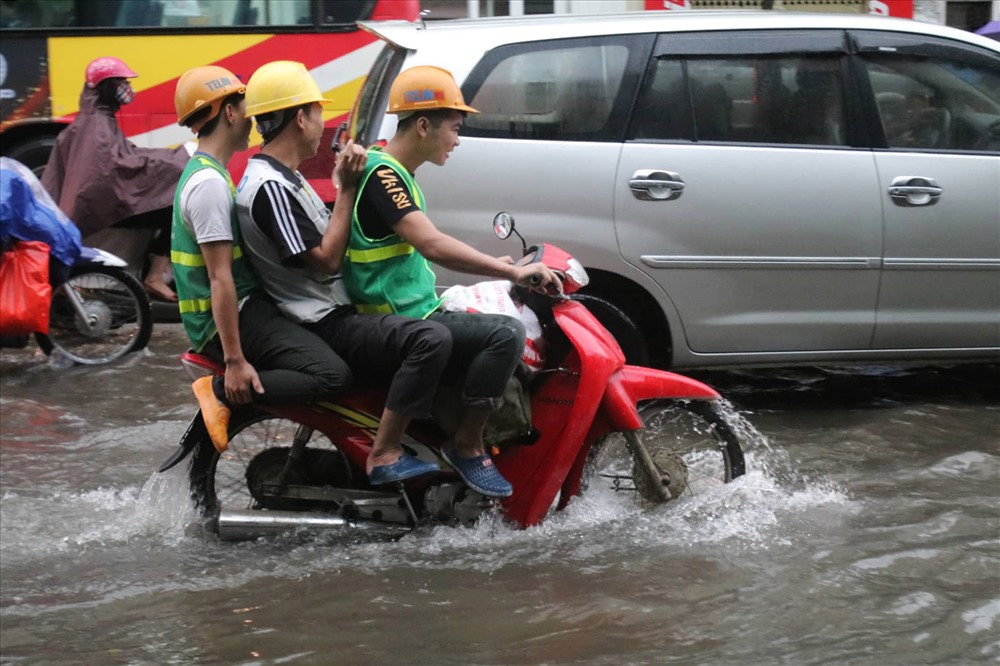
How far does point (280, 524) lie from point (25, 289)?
3420 mm

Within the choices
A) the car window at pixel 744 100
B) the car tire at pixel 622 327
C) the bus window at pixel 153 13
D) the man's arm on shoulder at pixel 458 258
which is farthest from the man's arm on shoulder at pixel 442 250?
the bus window at pixel 153 13

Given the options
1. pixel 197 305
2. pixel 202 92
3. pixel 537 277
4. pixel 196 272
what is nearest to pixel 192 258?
pixel 196 272

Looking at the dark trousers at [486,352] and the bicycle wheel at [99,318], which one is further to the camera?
the bicycle wheel at [99,318]

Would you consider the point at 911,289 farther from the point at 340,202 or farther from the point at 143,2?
the point at 143,2

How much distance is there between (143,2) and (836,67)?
5.43 meters

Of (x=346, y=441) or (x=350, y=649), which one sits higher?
(x=346, y=441)

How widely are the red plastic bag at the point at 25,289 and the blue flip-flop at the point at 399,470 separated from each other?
359 centimetres

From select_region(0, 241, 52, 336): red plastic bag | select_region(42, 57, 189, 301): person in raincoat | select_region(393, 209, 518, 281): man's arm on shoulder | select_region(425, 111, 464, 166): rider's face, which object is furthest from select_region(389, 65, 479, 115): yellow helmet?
select_region(42, 57, 189, 301): person in raincoat

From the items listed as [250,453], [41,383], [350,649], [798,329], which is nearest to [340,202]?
[250,453]

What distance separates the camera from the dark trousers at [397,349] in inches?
170

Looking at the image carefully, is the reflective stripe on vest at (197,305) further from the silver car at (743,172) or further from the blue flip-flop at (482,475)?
the silver car at (743,172)

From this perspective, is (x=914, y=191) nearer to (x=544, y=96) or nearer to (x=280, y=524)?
(x=544, y=96)

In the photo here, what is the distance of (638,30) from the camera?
617 cm

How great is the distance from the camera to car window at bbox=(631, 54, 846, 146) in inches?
241
